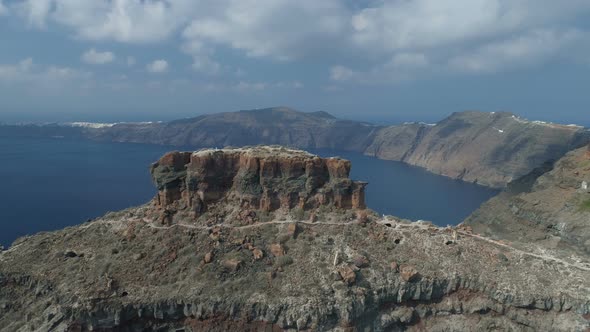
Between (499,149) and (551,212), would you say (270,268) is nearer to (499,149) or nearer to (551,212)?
(551,212)

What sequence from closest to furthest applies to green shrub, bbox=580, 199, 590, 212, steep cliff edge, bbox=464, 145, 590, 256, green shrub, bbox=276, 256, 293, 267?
green shrub, bbox=276, 256, 293, 267
steep cliff edge, bbox=464, 145, 590, 256
green shrub, bbox=580, 199, 590, 212

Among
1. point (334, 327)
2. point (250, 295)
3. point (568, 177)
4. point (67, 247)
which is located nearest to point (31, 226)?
point (67, 247)

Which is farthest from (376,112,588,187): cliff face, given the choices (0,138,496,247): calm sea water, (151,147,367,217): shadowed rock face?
(151,147,367,217): shadowed rock face

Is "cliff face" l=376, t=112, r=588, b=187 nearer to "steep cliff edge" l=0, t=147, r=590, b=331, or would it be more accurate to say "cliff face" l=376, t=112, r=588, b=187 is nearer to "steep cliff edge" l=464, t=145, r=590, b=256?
"steep cliff edge" l=464, t=145, r=590, b=256

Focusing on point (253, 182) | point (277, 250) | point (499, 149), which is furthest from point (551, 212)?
point (499, 149)

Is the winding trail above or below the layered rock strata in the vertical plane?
below

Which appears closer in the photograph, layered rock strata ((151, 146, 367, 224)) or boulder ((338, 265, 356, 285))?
boulder ((338, 265, 356, 285))

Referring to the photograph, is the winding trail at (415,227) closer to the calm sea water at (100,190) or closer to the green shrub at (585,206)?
the green shrub at (585,206)
